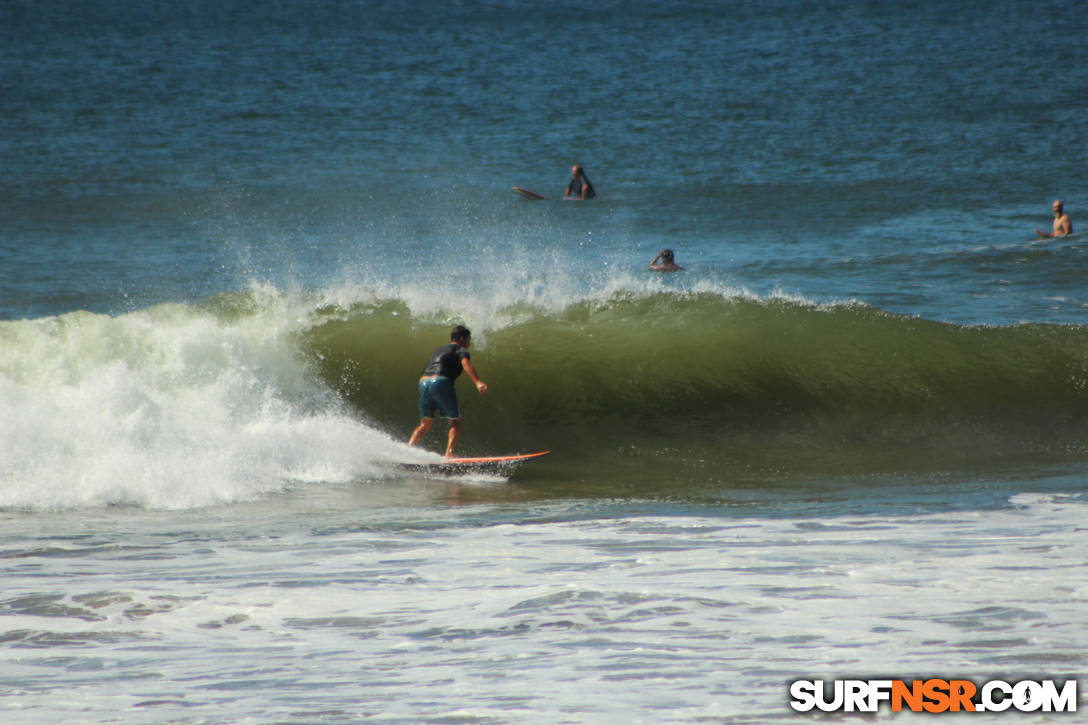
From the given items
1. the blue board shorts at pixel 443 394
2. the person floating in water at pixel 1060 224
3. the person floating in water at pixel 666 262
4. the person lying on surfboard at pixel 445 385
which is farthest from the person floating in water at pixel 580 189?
the blue board shorts at pixel 443 394

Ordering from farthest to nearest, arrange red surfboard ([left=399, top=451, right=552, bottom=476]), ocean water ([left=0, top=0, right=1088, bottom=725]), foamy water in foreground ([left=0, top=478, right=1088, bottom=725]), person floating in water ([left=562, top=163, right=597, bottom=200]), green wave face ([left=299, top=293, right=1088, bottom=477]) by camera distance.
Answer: person floating in water ([left=562, top=163, right=597, bottom=200])
green wave face ([left=299, top=293, right=1088, bottom=477])
red surfboard ([left=399, top=451, right=552, bottom=476])
ocean water ([left=0, top=0, right=1088, bottom=725])
foamy water in foreground ([left=0, top=478, right=1088, bottom=725])

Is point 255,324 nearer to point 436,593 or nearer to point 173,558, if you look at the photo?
point 173,558

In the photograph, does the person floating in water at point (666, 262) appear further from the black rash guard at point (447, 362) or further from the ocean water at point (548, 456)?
the black rash guard at point (447, 362)

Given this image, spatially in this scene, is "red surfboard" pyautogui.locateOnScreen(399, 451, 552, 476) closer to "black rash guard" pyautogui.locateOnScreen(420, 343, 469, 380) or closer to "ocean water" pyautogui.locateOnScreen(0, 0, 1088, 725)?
"ocean water" pyautogui.locateOnScreen(0, 0, 1088, 725)

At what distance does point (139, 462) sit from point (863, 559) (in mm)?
6106

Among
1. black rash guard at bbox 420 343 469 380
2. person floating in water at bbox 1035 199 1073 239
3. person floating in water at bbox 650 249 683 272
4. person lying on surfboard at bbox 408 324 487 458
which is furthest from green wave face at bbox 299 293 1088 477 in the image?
person floating in water at bbox 1035 199 1073 239

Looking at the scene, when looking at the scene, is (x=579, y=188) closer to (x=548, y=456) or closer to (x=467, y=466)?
(x=548, y=456)

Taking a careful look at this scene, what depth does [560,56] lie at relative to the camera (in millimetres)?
55875

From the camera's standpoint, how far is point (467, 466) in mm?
9656

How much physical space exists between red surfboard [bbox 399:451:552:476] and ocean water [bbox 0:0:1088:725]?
22 cm

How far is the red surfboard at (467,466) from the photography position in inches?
379

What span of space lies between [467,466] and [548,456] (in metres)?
1.46

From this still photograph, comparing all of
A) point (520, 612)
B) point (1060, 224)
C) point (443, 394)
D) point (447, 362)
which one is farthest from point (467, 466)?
point (1060, 224)

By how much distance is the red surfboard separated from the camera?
9625mm
